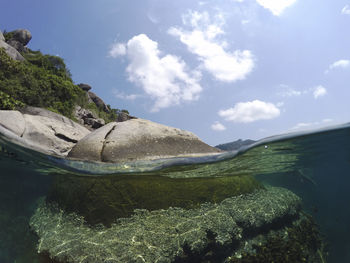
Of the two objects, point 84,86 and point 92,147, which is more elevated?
point 84,86

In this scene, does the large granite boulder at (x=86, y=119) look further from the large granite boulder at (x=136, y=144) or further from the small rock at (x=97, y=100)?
the large granite boulder at (x=136, y=144)

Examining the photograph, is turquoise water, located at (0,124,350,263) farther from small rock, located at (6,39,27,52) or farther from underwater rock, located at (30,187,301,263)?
small rock, located at (6,39,27,52)

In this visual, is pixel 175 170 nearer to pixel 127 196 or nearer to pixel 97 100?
pixel 127 196

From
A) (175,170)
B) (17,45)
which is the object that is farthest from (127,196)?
(17,45)

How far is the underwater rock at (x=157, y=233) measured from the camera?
16.3ft

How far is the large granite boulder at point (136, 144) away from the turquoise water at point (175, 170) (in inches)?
12.0

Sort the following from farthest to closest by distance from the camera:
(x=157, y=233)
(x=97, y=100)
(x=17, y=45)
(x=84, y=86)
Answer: (x=97, y=100), (x=84, y=86), (x=17, y=45), (x=157, y=233)

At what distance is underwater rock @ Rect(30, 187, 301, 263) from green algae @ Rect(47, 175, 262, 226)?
213 millimetres

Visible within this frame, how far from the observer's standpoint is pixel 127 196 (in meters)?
6.54

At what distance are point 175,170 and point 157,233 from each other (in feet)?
10.8

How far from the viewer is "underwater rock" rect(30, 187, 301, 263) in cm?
498

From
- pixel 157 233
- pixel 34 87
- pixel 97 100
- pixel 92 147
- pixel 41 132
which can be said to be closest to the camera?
pixel 157 233

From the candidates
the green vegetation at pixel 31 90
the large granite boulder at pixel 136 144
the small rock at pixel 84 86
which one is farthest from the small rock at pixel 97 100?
the large granite boulder at pixel 136 144

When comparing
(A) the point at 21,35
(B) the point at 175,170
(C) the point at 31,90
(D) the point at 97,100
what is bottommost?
(B) the point at 175,170
